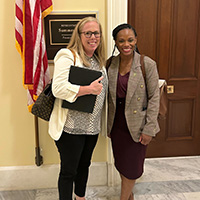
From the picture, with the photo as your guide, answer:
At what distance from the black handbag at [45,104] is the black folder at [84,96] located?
4.2 inches

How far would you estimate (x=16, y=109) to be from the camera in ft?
7.58

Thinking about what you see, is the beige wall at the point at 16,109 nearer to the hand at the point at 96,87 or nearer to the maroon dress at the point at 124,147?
the maroon dress at the point at 124,147

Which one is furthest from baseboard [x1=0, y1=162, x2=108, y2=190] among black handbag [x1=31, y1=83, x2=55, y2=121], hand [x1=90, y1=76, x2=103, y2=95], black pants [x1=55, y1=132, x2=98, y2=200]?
hand [x1=90, y1=76, x2=103, y2=95]

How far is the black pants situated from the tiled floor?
475 mm

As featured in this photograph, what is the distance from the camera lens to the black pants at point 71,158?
178 centimetres

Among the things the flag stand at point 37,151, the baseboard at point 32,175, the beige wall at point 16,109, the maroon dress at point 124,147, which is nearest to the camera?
the maroon dress at point 124,147

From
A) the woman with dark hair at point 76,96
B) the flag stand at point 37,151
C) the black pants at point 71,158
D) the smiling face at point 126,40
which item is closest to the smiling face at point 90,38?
the woman with dark hair at point 76,96

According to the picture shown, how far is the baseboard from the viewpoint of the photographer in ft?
7.95

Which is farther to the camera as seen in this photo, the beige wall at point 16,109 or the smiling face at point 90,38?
the beige wall at point 16,109

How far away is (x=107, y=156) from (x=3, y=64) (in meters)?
1.31

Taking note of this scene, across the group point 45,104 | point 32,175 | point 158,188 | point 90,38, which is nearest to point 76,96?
point 45,104

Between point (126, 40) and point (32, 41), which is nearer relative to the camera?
point (126, 40)

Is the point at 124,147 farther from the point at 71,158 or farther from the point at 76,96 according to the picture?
the point at 76,96

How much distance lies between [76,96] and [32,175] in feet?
3.94
